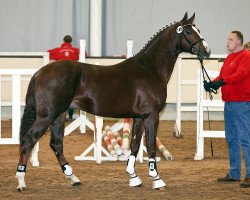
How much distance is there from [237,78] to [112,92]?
1.63 meters

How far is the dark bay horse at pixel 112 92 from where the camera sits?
7.78 metres

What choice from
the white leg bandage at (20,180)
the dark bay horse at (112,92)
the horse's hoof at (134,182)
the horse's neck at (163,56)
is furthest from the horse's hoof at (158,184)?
the white leg bandage at (20,180)

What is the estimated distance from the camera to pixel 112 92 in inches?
317

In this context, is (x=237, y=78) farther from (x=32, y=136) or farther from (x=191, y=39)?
(x=32, y=136)

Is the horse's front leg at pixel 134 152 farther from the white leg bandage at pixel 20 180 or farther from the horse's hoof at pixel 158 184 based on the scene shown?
the white leg bandage at pixel 20 180

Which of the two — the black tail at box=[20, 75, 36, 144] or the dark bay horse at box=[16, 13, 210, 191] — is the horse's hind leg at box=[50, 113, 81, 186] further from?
the black tail at box=[20, 75, 36, 144]

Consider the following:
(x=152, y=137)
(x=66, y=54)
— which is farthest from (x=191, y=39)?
(x=66, y=54)

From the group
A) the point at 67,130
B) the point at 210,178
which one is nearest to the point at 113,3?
the point at 67,130

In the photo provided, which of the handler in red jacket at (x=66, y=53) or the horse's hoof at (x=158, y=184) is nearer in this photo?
the horse's hoof at (x=158, y=184)

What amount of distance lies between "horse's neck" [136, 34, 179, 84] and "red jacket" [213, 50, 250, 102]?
0.75 metres

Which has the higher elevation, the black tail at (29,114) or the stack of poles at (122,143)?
the black tail at (29,114)

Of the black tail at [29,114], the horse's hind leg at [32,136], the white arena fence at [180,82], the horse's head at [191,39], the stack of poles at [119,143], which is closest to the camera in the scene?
the horse's hind leg at [32,136]

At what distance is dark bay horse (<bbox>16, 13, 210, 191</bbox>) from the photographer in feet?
25.5

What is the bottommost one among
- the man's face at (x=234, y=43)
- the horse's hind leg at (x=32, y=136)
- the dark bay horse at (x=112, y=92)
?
the horse's hind leg at (x=32, y=136)
